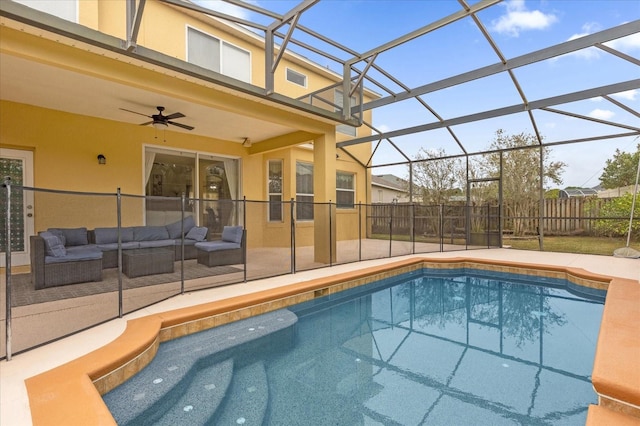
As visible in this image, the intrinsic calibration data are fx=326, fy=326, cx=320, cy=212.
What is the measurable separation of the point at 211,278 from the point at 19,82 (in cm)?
410

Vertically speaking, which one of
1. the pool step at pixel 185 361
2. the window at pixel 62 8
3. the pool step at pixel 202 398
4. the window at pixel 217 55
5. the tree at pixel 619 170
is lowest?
the pool step at pixel 202 398

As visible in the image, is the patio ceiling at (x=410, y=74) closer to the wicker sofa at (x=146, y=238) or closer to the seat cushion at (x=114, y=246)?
the wicker sofa at (x=146, y=238)

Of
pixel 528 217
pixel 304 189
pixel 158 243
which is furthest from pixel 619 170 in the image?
pixel 158 243

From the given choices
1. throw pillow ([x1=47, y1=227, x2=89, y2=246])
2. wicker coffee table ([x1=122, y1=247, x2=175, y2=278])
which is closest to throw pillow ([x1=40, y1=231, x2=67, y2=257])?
throw pillow ([x1=47, y1=227, x2=89, y2=246])

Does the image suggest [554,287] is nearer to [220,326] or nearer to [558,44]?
[558,44]

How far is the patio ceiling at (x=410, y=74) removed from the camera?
4.84 meters

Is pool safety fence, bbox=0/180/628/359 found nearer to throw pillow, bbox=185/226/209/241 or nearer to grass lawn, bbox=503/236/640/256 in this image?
throw pillow, bbox=185/226/209/241

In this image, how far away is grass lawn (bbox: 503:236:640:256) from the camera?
29.9ft

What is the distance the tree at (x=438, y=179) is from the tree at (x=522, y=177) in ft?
3.21

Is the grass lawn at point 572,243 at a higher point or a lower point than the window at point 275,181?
lower

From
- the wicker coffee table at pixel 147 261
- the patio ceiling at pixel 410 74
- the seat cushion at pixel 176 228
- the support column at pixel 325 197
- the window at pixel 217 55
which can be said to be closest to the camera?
the patio ceiling at pixel 410 74

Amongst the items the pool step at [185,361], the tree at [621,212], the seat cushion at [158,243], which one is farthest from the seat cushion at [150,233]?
the tree at [621,212]

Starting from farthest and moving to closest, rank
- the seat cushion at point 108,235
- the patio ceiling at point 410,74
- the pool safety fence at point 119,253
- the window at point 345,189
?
the window at point 345,189 < the seat cushion at point 108,235 < the patio ceiling at point 410,74 < the pool safety fence at point 119,253

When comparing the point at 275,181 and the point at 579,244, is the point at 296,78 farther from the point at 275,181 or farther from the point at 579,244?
the point at 579,244
